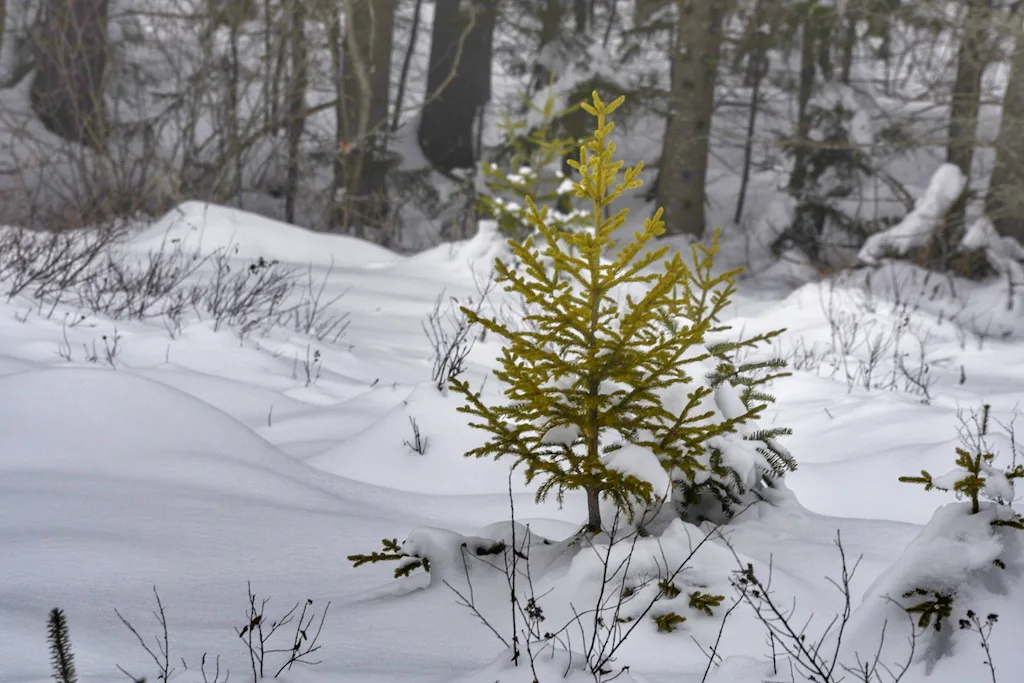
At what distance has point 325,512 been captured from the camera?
3.33 meters

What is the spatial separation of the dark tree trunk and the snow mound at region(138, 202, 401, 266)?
22.2ft

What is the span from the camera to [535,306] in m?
8.38

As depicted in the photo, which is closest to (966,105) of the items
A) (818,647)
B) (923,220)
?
(923,220)

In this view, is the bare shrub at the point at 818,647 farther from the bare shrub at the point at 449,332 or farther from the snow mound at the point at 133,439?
the bare shrub at the point at 449,332

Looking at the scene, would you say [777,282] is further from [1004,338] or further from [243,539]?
[243,539]

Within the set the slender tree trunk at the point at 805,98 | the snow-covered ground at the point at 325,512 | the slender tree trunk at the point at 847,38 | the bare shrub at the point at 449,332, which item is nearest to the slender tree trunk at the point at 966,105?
the slender tree trunk at the point at 805,98

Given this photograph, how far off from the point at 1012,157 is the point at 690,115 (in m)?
4.34

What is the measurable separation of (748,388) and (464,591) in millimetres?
1335

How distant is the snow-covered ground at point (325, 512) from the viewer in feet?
7.32

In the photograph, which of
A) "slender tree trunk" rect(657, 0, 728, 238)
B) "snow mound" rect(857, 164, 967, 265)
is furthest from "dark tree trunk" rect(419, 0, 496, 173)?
"snow mound" rect(857, 164, 967, 265)

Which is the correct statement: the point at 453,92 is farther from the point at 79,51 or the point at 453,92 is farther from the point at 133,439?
the point at 133,439

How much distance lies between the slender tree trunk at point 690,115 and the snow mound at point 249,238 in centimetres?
460

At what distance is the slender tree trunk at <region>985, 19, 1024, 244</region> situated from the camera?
10351mm

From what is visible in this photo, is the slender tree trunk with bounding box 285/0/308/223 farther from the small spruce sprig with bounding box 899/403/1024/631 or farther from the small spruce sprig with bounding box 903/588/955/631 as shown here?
the small spruce sprig with bounding box 903/588/955/631
